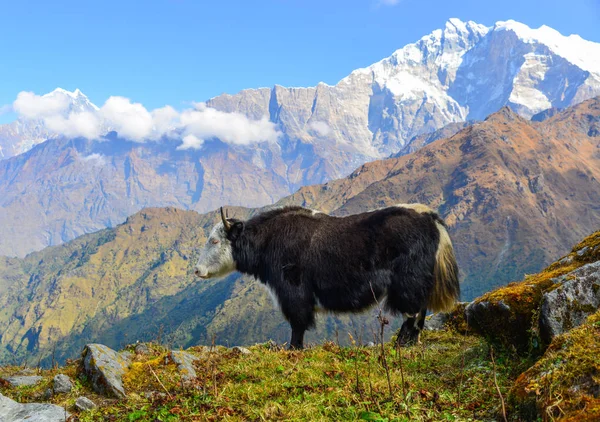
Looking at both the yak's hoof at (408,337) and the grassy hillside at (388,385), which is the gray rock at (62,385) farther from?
the yak's hoof at (408,337)

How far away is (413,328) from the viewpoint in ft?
36.5

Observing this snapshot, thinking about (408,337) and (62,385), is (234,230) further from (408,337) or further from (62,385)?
(62,385)

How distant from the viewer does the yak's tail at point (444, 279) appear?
11.2m

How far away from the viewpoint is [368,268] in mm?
10898

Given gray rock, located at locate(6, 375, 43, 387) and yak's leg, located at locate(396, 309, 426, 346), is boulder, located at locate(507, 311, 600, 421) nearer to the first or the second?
yak's leg, located at locate(396, 309, 426, 346)

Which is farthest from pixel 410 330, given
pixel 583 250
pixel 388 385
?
pixel 388 385

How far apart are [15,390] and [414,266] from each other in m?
9.03

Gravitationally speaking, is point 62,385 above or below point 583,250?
below

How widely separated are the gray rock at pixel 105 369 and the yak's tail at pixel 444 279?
292 inches

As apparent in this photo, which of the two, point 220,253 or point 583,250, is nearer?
point 583,250

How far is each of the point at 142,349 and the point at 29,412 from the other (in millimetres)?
5315

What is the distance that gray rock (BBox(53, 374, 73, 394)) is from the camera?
802 centimetres

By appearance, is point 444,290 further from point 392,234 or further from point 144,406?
point 144,406

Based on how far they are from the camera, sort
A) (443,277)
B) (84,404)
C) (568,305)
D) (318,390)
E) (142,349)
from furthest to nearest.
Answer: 1. (142,349)
2. (443,277)
3. (84,404)
4. (568,305)
5. (318,390)
